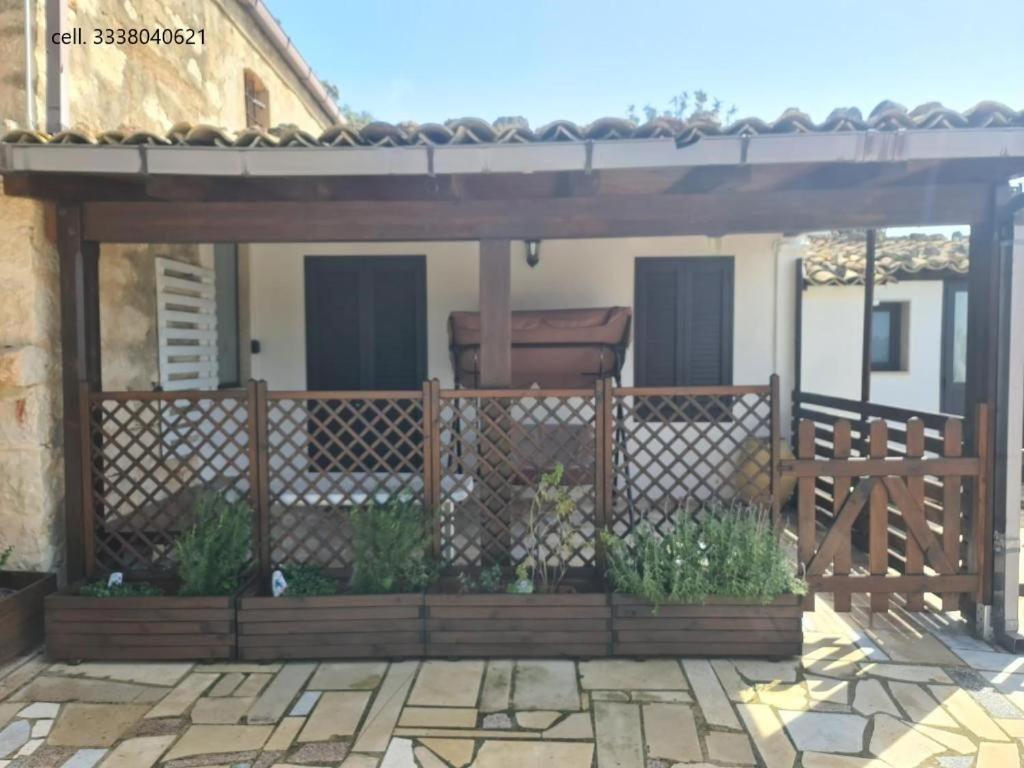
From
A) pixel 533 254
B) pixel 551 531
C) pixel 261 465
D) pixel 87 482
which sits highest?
pixel 533 254

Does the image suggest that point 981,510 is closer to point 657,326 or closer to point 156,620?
point 657,326

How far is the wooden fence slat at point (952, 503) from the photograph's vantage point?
164 inches

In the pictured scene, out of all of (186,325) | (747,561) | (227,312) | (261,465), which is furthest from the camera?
(227,312)

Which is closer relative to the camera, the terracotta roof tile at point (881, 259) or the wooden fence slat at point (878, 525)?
the wooden fence slat at point (878, 525)

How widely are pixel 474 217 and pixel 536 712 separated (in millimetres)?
2981

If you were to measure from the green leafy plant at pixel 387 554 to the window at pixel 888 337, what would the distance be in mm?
8196

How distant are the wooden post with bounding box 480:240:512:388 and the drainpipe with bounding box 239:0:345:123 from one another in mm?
5671

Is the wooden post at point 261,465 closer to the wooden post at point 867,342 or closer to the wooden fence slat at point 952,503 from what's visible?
the wooden fence slat at point 952,503

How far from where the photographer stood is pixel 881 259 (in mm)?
8758

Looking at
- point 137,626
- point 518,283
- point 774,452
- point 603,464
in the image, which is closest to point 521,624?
point 603,464

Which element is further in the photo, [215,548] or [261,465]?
[261,465]

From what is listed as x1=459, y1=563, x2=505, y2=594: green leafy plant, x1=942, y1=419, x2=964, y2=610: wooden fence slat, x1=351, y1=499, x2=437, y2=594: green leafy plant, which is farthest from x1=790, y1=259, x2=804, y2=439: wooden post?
x1=351, y1=499, x2=437, y2=594: green leafy plant

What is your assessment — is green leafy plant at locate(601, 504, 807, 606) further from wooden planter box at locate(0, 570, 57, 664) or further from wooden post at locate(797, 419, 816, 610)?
wooden planter box at locate(0, 570, 57, 664)

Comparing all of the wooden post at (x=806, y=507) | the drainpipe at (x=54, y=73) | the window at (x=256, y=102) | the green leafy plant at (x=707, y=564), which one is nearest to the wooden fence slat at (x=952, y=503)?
the wooden post at (x=806, y=507)
